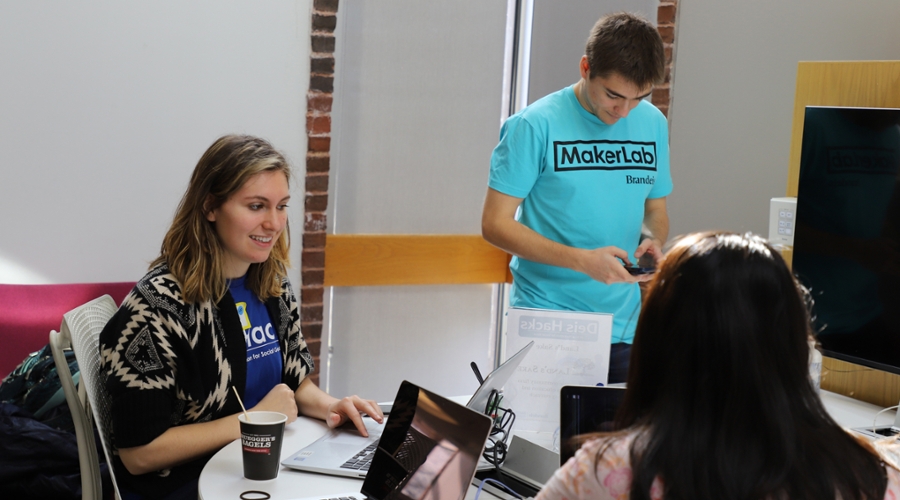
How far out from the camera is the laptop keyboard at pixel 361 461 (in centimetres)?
161

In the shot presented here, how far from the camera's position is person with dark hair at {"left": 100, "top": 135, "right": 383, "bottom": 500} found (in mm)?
1699

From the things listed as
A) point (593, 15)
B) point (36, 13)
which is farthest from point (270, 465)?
point (593, 15)

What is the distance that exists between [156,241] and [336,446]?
79.0 inches

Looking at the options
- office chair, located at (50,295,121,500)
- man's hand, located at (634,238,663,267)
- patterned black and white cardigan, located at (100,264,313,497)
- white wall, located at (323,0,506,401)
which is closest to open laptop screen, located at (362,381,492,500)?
patterned black and white cardigan, located at (100,264,313,497)

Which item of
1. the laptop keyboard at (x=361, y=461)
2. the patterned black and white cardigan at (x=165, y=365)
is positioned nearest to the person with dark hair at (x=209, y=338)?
the patterned black and white cardigan at (x=165, y=365)

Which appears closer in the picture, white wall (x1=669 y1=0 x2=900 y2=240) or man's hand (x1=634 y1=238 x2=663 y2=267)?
man's hand (x1=634 y1=238 x2=663 y2=267)

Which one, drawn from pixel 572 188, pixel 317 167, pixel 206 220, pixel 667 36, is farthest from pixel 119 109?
pixel 667 36

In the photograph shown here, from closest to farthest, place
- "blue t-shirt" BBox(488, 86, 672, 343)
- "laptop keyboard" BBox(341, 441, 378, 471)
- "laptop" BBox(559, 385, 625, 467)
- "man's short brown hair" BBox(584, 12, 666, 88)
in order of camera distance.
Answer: "laptop" BBox(559, 385, 625, 467)
"laptop keyboard" BBox(341, 441, 378, 471)
"man's short brown hair" BBox(584, 12, 666, 88)
"blue t-shirt" BBox(488, 86, 672, 343)

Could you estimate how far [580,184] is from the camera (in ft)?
8.03

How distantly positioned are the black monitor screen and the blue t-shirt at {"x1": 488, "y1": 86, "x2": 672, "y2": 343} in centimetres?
51

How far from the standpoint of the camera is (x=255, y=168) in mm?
1917

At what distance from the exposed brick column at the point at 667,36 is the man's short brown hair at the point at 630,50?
172 cm

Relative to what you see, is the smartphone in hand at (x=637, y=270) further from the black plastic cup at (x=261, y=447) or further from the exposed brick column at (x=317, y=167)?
the exposed brick column at (x=317, y=167)

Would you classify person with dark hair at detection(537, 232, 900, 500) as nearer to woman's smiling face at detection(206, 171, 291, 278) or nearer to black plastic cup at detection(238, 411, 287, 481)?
black plastic cup at detection(238, 411, 287, 481)
